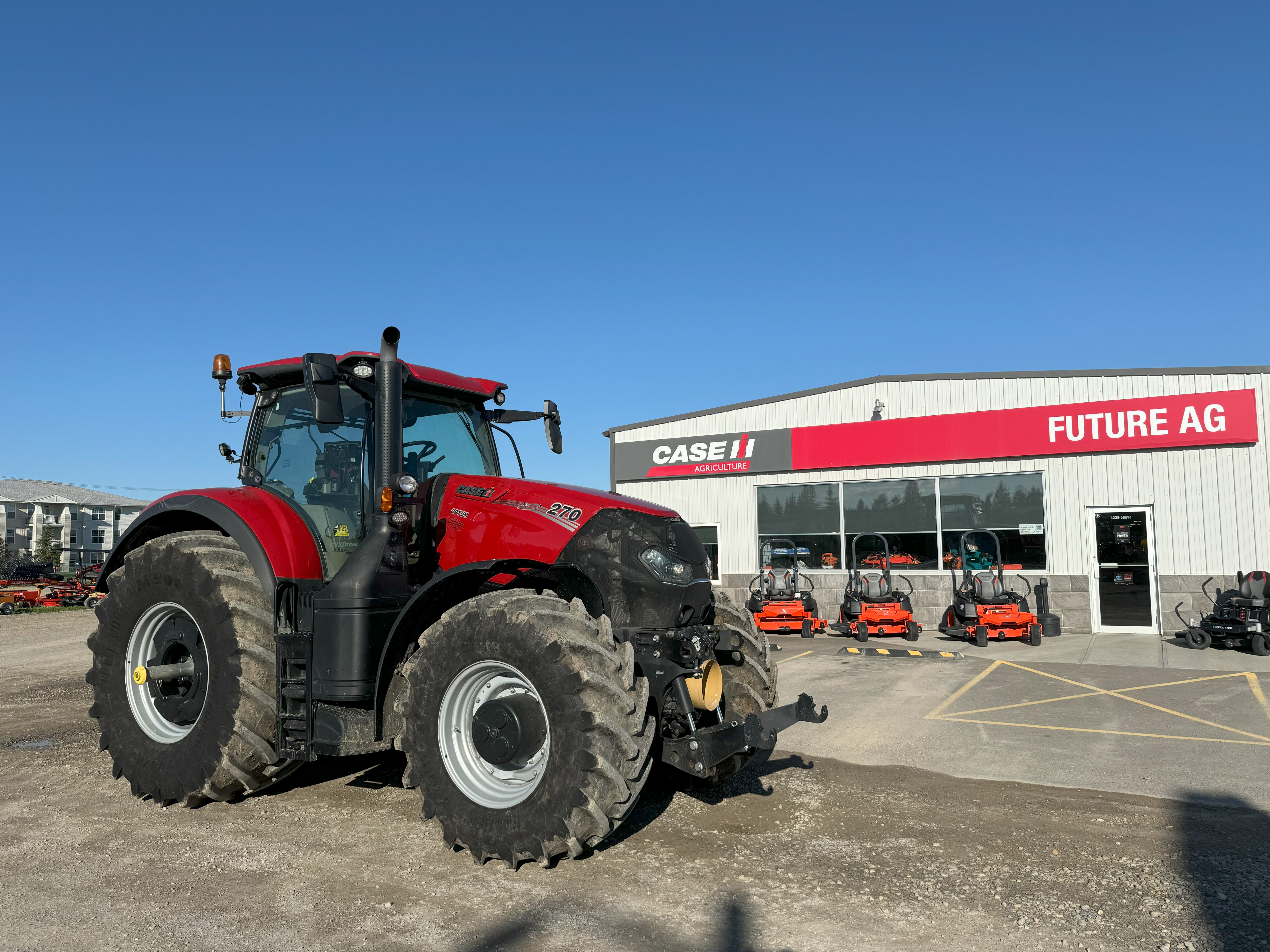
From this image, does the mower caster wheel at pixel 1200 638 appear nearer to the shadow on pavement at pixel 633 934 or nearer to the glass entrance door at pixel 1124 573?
the glass entrance door at pixel 1124 573

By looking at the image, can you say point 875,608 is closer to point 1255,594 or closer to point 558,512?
point 1255,594

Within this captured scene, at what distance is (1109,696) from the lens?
9.20 meters

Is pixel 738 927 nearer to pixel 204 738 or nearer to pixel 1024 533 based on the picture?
pixel 204 738

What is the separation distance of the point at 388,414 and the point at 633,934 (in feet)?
9.80

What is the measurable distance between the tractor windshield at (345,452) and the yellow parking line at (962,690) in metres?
5.03

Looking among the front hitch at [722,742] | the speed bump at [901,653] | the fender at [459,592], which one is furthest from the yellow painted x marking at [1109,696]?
the fender at [459,592]

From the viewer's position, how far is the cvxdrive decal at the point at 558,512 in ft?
14.8

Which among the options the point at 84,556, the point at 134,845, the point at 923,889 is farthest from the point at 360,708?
the point at 84,556

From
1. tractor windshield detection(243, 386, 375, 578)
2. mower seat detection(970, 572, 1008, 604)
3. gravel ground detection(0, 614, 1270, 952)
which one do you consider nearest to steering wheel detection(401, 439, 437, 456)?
tractor windshield detection(243, 386, 375, 578)

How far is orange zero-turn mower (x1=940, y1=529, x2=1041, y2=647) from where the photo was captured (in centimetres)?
1427

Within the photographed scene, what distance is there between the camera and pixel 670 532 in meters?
4.82

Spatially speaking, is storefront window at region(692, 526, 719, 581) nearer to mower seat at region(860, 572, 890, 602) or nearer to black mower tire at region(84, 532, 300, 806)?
mower seat at region(860, 572, 890, 602)

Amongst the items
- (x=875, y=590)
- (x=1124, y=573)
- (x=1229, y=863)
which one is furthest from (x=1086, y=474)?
(x=1229, y=863)

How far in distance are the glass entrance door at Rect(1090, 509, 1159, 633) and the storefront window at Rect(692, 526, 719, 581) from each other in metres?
7.33
